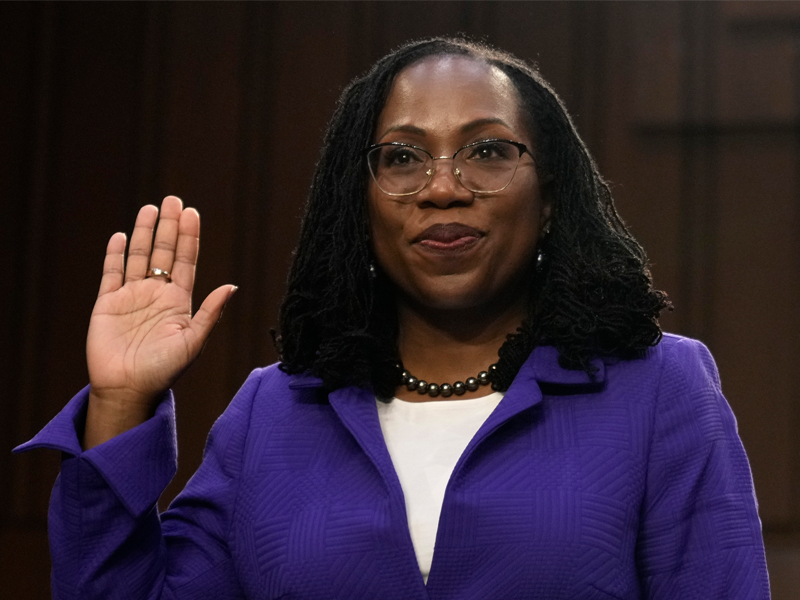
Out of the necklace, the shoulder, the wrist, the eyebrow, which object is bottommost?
the wrist

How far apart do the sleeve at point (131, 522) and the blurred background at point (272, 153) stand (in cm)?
129

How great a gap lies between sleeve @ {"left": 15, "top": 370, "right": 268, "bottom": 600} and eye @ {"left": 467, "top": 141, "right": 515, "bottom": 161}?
52 cm

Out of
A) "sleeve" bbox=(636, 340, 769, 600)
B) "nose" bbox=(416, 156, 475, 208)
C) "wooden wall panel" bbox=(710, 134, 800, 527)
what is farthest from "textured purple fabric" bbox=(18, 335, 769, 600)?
"wooden wall panel" bbox=(710, 134, 800, 527)

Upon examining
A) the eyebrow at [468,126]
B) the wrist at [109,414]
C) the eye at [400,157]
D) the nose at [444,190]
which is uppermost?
the eyebrow at [468,126]

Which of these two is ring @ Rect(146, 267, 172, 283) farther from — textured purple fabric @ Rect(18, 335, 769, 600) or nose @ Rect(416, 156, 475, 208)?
nose @ Rect(416, 156, 475, 208)

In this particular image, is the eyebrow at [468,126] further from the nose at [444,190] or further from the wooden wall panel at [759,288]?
the wooden wall panel at [759,288]

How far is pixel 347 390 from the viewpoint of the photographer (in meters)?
1.32

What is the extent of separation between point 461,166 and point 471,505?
439 millimetres

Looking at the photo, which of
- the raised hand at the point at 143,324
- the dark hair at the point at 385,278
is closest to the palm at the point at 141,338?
the raised hand at the point at 143,324

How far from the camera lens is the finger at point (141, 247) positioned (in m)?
1.34

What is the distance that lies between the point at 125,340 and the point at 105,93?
5.17 ft

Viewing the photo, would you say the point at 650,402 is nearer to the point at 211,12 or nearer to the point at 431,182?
the point at 431,182

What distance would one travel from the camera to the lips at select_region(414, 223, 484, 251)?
1260mm

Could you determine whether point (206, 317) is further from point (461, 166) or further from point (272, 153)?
point (272, 153)
